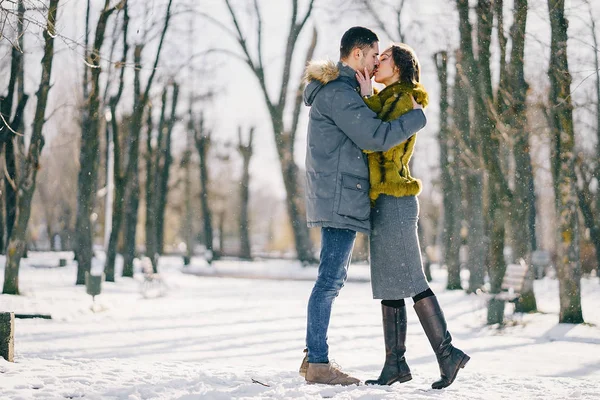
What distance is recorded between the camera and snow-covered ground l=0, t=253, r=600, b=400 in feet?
16.0

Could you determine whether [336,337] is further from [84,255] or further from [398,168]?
[84,255]

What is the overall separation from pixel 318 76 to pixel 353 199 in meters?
0.88

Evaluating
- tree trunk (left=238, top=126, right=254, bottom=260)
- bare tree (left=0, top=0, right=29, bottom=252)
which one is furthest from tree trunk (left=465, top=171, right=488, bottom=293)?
tree trunk (left=238, top=126, right=254, bottom=260)

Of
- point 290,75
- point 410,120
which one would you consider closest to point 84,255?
point 290,75

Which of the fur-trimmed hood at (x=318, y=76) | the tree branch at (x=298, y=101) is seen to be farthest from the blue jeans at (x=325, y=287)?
the tree branch at (x=298, y=101)

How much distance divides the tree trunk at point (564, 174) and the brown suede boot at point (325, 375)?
742 cm

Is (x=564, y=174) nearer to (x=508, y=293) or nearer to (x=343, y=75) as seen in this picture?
(x=508, y=293)

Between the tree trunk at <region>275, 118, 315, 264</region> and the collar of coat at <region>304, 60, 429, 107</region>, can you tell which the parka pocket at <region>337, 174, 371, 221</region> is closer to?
the collar of coat at <region>304, 60, 429, 107</region>

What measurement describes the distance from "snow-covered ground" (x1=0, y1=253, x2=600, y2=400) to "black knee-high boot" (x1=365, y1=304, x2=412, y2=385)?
97 mm

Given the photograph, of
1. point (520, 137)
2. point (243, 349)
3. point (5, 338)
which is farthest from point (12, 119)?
point (5, 338)

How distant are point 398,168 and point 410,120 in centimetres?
36

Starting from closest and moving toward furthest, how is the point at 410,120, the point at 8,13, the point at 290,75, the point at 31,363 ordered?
the point at 410,120
the point at 31,363
the point at 8,13
the point at 290,75

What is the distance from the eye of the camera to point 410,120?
4.73 metres

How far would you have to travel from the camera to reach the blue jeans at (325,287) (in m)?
4.82
